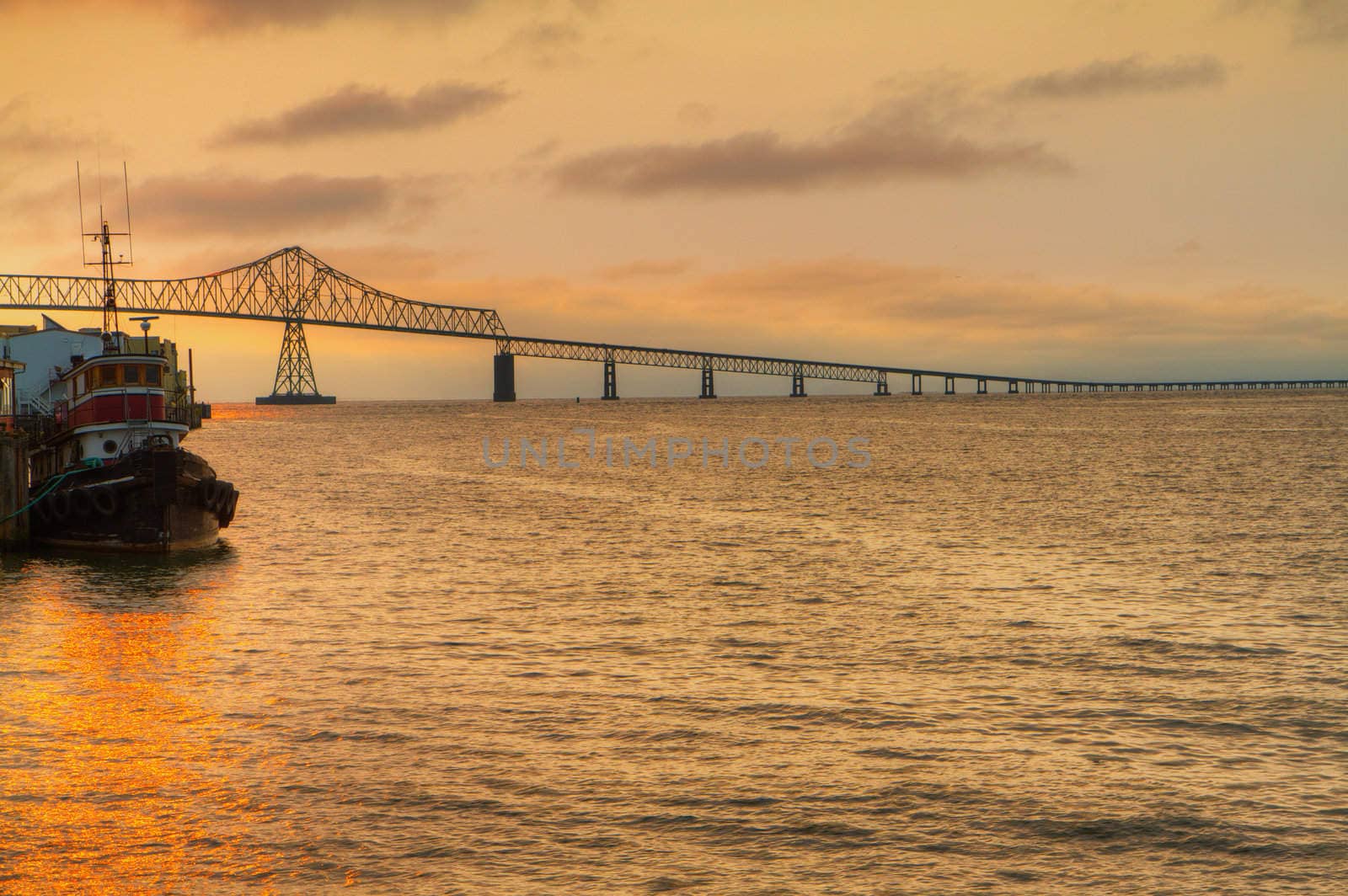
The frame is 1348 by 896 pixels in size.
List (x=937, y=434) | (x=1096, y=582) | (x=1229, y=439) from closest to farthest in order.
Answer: (x=1096, y=582)
(x=1229, y=439)
(x=937, y=434)

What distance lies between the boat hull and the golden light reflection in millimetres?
15440

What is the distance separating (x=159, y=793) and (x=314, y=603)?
15.2 m

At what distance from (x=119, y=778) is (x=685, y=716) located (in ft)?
27.3

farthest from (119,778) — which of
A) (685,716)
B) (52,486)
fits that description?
(52,486)

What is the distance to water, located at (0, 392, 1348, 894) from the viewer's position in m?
13.7

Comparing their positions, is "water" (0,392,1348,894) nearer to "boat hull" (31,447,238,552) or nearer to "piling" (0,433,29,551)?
"boat hull" (31,447,238,552)

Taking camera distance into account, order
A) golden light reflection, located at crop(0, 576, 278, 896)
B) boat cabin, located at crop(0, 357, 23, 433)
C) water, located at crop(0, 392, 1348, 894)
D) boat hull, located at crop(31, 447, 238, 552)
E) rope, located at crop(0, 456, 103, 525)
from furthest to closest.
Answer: boat cabin, located at crop(0, 357, 23, 433)
rope, located at crop(0, 456, 103, 525)
boat hull, located at crop(31, 447, 238, 552)
water, located at crop(0, 392, 1348, 894)
golden light reflection, located at crop(0, 576, 278, 896)

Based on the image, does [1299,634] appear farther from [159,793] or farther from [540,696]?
[159,793]

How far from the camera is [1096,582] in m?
33.3

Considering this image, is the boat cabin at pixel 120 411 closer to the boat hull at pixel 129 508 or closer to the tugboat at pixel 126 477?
the tugboat at pixel 126 477

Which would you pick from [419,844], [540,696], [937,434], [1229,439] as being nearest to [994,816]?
[419,844]

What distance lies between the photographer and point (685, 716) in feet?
63.5

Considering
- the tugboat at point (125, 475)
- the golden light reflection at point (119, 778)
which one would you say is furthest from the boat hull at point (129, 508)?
the golden light reflection at point (119, 778)

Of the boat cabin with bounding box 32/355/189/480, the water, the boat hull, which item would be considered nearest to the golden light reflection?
the water
